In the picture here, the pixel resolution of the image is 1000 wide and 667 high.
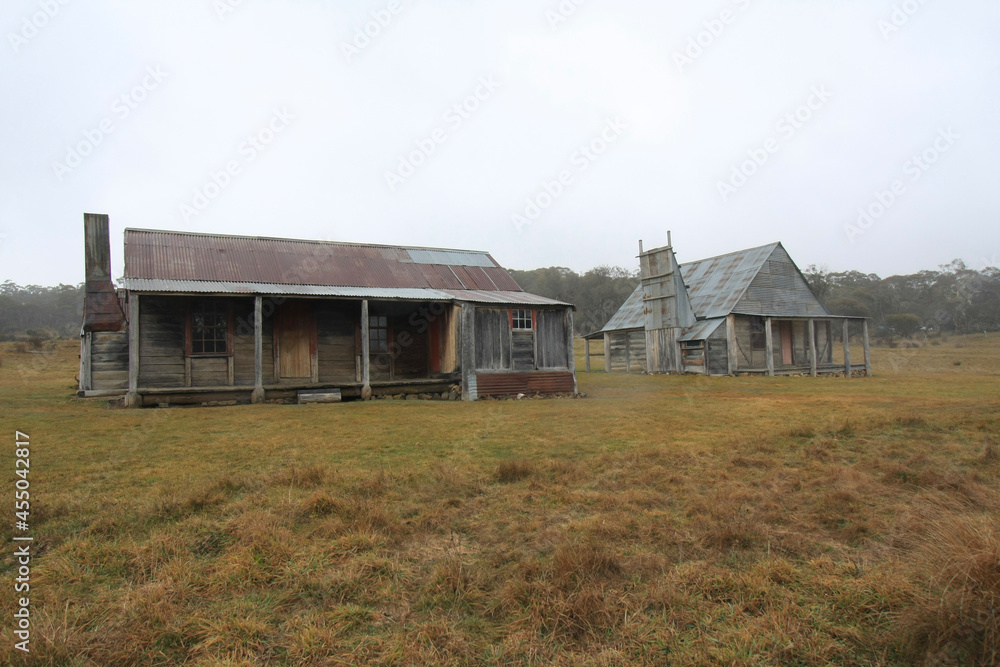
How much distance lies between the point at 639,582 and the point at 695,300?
27.9 m

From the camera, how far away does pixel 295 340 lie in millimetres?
17781

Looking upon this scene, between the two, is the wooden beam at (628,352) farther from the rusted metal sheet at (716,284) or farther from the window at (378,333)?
the window at (378,333)

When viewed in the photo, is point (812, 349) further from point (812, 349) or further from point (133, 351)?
point (133, 351)

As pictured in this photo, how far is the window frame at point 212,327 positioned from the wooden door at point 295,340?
4.48ft

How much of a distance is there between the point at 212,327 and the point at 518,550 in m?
15.6

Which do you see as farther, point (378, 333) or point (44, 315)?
point (44, 315)

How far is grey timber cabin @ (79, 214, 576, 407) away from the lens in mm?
16031

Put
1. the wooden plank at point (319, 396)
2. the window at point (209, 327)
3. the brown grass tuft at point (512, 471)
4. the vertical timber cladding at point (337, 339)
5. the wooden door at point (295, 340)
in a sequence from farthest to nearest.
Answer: the vertical timber cladding at point (337, 339)
the wooden door at point (295, 340)
the window at point (209, 327)
the wooden plank at point (319, 396)
the brown grass tuft at point (512, 471)

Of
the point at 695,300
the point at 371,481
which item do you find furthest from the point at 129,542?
the point at 695,300

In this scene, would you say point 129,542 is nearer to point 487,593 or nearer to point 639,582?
point 487,593

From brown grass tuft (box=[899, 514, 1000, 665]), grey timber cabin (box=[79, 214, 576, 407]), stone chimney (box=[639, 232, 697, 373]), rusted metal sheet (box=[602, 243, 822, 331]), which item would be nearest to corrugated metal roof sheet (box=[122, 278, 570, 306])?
grey timber cabin (box=[79, 214, 576, 407])

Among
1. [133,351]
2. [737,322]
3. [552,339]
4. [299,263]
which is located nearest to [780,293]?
[737,322]

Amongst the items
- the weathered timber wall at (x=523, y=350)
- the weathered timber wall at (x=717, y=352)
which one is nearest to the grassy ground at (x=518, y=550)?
the weathered timber wall at (x=523, y=350)

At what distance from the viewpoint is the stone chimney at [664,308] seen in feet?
90.4
